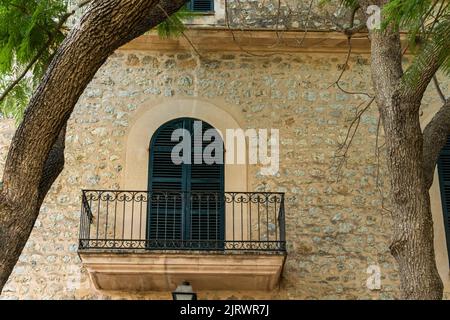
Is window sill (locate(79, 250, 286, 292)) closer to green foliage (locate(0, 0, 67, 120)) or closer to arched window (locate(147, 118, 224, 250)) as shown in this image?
arched window (locate(147, 118, 224, 250))

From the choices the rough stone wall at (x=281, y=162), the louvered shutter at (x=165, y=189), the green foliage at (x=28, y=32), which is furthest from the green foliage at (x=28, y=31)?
the louvered shutter at (x=165, y=189)

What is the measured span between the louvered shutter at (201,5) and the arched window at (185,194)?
1.84 meters

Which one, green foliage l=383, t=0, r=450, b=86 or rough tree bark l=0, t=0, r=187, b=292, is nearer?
green foliage l=383, t=0, r=450, b=86

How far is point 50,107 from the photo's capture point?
5.88 metres

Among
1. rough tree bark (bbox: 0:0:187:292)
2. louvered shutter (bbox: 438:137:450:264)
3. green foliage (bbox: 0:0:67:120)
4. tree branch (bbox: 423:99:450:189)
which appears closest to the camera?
rough tree bark (bbox: 0:0:187:292)

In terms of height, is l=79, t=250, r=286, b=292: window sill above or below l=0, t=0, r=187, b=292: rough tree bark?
below

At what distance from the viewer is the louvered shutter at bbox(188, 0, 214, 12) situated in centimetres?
1115

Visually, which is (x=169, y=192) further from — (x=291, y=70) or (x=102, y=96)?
(x=291, y=70)

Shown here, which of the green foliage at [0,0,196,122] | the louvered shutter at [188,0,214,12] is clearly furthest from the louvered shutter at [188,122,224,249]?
the green foliage at [0,0,196,122]

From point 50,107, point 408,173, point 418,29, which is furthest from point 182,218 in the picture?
point 418,29

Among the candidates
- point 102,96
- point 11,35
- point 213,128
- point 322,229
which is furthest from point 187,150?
point 11,35

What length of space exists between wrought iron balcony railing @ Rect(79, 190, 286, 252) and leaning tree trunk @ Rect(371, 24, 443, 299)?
10.1 ft

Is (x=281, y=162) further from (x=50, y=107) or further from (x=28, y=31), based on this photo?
(x=50, y=107)

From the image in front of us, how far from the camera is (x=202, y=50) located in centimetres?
1076
